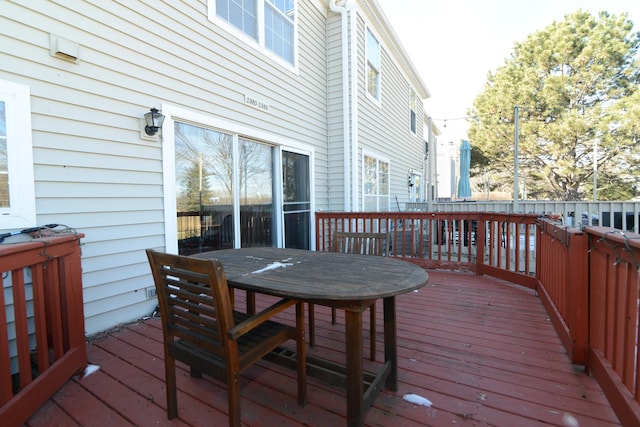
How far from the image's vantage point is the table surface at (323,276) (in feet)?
4.87

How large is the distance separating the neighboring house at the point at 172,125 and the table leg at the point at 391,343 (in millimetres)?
2342

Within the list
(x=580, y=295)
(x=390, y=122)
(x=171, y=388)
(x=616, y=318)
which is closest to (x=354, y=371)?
(x=171, y=388)

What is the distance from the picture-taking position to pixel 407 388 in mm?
1820

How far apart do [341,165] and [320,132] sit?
727mm

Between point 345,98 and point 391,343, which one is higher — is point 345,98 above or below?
above

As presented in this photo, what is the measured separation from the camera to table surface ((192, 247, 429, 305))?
1.49 m

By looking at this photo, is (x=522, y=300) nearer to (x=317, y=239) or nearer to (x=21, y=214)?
(x=317, y=239)

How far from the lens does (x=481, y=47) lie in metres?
15.1

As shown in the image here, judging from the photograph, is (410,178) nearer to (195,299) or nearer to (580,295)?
(580,295)

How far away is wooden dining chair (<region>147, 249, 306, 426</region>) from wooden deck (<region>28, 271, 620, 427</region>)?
0.20 m

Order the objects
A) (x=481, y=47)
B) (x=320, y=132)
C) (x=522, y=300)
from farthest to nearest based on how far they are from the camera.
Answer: (x=481, y=47) < (x=320, y=132) < (x=522, y=300)

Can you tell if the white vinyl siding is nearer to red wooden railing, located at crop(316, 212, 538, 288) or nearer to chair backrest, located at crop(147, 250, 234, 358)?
chair backrest, located at crop(147, 250, 234, 358)

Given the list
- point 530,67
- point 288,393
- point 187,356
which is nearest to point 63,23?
point 187,356

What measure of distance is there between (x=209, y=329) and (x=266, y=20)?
451 centimetres
